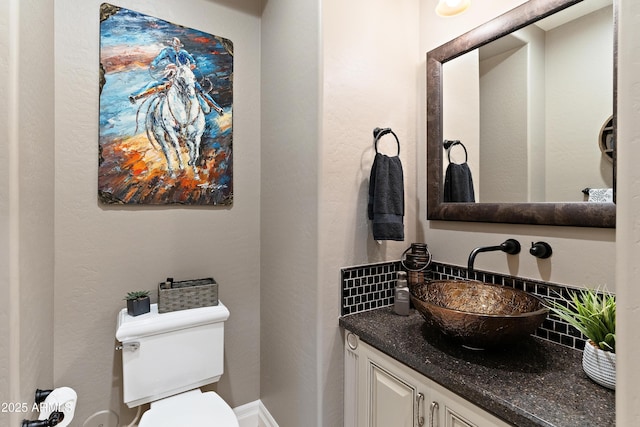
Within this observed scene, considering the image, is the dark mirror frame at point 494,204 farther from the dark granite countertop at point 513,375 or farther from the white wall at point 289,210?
the white wall at point 289,210

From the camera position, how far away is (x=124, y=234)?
150 cm

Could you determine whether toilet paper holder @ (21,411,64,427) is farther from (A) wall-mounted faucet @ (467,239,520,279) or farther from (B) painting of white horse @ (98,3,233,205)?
(A) wall-mounted faucet @ (467,239,520,279)

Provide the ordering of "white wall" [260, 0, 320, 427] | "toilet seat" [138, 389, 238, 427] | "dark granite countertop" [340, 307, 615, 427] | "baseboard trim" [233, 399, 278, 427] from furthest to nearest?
"baseboard trim" [233, 399, 278, 427], "white wall" [260, 0, 320, 427], "toilet seat" [138, 389, 238, 427], "dark granite countertop" [340, 307, 615, 427]

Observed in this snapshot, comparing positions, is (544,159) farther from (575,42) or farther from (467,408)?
(467,408)

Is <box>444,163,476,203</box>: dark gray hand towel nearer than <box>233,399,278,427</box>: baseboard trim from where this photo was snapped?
Yes

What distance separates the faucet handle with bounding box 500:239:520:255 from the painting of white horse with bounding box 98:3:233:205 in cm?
Result: 136

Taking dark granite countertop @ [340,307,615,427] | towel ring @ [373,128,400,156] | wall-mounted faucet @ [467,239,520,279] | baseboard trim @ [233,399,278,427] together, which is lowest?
baseboard trim @ [233,399,278,427]

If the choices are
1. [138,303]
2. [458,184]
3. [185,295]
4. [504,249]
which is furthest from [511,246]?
[138,303]

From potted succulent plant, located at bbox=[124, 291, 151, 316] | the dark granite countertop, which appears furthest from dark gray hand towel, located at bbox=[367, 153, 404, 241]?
potted succulent plant, located at bbox=[124, 291, 151, 316]

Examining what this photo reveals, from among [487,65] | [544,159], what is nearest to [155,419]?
[544,159]

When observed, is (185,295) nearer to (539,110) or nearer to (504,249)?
(504,249)

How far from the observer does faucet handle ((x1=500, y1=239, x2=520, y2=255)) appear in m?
1.19

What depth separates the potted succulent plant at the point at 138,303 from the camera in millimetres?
1397

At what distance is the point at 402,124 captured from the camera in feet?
5.00
